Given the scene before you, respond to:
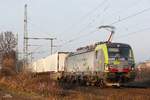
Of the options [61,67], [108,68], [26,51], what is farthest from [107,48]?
[26,51]

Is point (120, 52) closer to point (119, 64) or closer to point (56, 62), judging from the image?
point (119, 64)

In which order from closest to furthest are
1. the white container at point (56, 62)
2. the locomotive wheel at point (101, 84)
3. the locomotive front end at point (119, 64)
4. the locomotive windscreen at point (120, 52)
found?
the locomotive front end at point (119, 64) < the locomotive windscreen at point (120, 52) < the locomotive wheel at point (101, 84) < the white container at point (56, 62)

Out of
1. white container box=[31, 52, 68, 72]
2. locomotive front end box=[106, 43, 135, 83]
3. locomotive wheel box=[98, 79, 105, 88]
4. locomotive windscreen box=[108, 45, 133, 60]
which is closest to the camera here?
locomotive front end box=[106, 43, 135, 83]

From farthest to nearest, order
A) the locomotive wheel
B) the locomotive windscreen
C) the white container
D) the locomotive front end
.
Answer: the white container → the locomotive wheel → the locomotive windscreen → the locomotive front end

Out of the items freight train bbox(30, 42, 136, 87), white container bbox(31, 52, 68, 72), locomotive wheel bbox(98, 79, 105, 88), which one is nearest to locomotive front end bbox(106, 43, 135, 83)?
freight train bbox(30, 42, 136, 87)

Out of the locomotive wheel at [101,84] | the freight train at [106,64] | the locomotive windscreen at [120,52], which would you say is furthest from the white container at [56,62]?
the locomotive windscreen at [120,52]

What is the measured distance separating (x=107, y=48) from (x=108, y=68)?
1.71 meters

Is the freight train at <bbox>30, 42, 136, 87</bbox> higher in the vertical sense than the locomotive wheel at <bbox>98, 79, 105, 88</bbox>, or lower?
higher

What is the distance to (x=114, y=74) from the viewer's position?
31.6 m

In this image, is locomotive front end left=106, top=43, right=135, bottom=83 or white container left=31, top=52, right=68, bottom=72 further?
white container left=31, top=52, right=68, bottom=72

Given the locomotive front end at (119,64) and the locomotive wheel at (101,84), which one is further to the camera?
the locomotive wheel at (101,84)

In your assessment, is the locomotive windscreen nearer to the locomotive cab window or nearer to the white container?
the locomotive cab window

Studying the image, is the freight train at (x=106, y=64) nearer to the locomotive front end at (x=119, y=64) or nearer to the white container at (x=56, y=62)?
the locomotive front end at (x=119, y=64)

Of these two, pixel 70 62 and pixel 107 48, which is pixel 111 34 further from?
pixel 70 62
